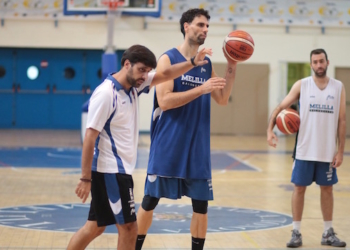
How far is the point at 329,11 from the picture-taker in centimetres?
2306

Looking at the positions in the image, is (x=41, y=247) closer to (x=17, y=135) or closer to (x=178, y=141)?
(x=178, y=141)

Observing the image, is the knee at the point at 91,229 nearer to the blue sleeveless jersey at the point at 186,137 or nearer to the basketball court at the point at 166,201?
the blue sleeveless jersey at the point at 186,137

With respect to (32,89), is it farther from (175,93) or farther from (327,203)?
(175,93)

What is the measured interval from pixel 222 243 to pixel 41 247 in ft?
5.69

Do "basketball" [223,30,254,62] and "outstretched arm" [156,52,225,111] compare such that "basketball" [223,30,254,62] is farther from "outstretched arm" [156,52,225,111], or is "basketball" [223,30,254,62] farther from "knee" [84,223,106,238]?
"knee" [84,223,106,238]

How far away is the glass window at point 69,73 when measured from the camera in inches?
926

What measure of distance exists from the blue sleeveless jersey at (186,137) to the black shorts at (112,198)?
78 cm

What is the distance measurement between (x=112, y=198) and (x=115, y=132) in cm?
45

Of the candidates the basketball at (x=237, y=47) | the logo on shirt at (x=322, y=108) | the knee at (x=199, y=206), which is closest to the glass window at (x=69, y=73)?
the logo on shirt at (x=322, y=108)

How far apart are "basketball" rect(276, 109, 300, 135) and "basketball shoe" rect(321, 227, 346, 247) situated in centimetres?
106

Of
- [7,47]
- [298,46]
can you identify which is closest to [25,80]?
[7,47]

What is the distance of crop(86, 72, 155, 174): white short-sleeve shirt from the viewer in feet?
14.5

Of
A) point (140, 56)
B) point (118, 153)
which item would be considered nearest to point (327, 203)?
point (118, 153)

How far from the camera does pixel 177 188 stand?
17.3 feet
